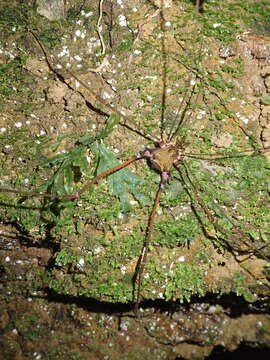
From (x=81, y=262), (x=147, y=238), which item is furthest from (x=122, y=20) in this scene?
(x=81, y=262)

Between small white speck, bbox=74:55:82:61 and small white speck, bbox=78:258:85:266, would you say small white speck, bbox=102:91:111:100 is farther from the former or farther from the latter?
small white speck, bbox=78:258:85:266

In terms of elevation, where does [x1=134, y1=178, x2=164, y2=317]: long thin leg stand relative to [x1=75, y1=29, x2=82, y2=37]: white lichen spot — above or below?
below

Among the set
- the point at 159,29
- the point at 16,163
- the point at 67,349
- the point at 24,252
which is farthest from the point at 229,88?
the point at 67,349

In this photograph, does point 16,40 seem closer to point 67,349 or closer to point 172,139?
point 172,139

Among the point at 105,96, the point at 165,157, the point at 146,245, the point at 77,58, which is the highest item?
the point at 77,58

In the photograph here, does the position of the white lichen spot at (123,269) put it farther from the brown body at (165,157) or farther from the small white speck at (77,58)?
the small white speck at (77,58)

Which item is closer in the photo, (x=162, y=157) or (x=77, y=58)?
→ (x=162, y=157)

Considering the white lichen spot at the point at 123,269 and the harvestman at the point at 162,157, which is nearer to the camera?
the harvestman at the point at 162,157

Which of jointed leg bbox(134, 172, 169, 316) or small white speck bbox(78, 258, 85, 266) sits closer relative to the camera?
jointed leg bbox(134, 172, 169, 316)

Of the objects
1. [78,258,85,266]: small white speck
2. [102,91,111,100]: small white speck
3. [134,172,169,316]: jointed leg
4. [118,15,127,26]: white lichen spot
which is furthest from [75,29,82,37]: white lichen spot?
[78,258,85,266]: small white speck

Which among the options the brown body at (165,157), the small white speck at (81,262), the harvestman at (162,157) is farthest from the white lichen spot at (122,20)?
the small white speck at (81,262)

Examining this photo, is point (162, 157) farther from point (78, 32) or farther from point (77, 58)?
point (78, 32)
